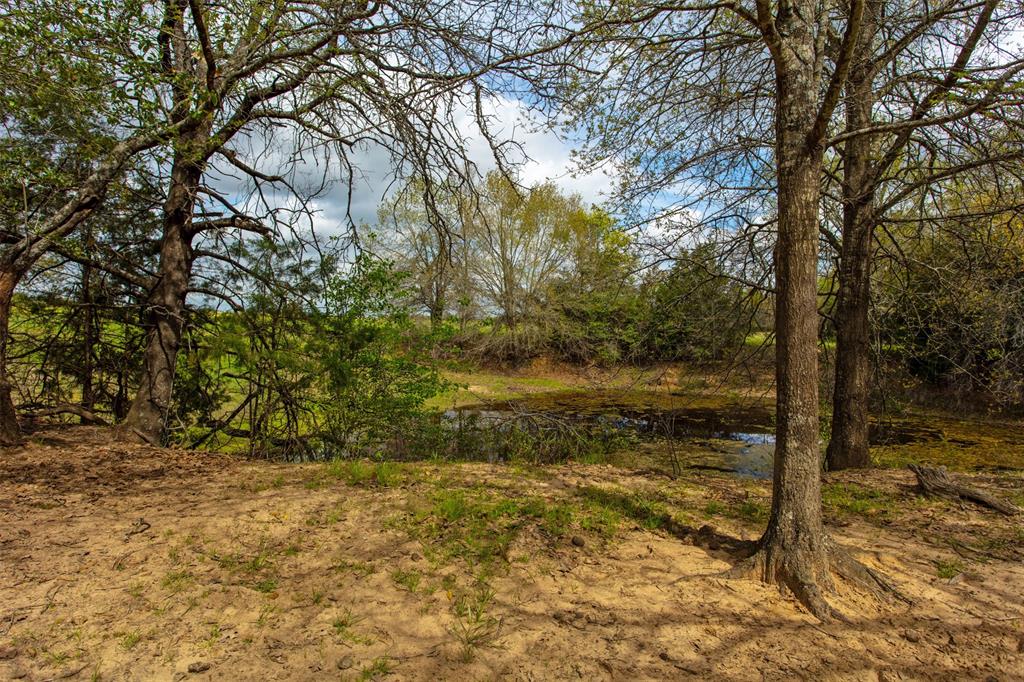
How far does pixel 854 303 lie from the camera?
679 centimetres

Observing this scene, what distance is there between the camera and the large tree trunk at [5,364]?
16.3ft

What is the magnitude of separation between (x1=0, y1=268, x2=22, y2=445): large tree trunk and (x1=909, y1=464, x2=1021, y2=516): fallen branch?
9321mm

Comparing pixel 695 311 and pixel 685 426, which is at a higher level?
pixel 695 311

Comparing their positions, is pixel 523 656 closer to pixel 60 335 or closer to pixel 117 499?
pixel 117 499

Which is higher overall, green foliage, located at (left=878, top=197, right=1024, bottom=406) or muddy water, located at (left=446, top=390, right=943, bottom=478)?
green foliage, located at (left=878, top=197, right=1024, bottom=406)

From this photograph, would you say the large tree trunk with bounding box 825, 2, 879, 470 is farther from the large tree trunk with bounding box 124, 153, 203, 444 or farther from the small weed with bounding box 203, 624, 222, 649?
the large tree trunk with bounding box 124, 153, 203, 444

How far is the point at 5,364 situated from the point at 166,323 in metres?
1.72

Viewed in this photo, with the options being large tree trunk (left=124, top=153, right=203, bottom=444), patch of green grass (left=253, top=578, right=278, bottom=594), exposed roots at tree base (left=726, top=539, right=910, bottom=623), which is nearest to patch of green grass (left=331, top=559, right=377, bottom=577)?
patch of green grass (left=253, top=578, right=278, bottom=594)

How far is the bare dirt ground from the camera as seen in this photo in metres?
2.70

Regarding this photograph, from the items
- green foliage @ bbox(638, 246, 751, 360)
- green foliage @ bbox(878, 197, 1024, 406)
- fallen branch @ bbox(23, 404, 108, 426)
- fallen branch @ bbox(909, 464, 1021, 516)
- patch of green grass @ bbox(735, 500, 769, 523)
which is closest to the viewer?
patch of green grass @ bbox(735, 500, 769, 523)

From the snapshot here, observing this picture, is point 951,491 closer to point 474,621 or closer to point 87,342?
point 474,621

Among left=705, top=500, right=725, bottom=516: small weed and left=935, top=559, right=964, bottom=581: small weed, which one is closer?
left=935, top=559, right=964, bottom=581: small weed

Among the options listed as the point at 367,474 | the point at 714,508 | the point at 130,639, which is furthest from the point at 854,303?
the point at 130,639

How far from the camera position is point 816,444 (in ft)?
11.5
